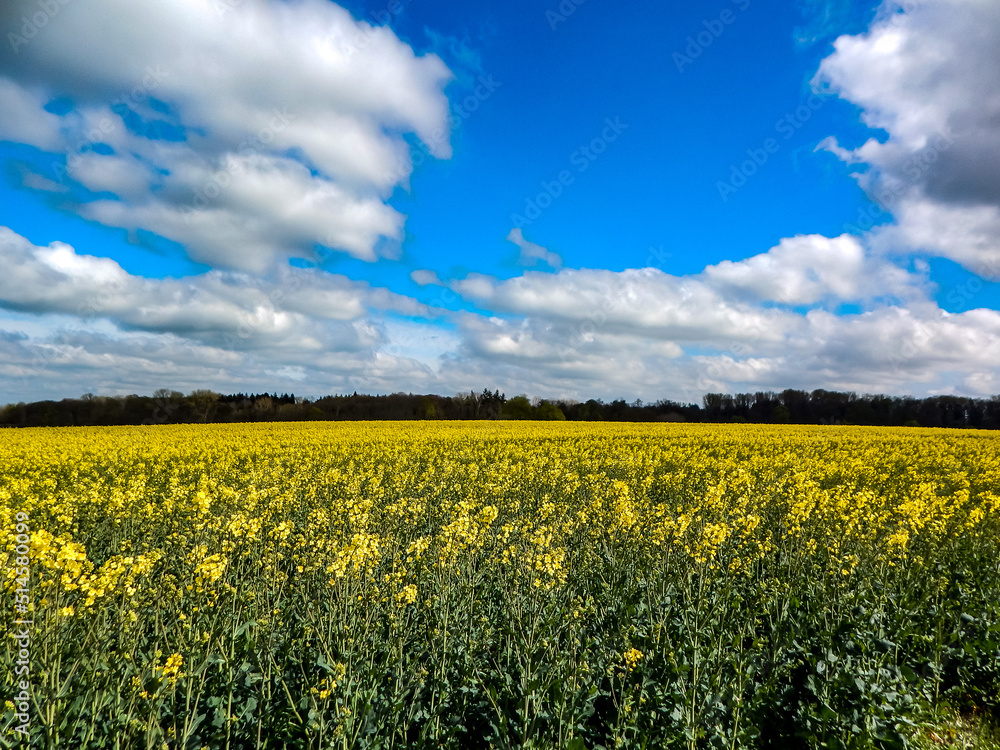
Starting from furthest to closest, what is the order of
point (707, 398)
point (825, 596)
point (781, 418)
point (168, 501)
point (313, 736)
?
1. point (707, 398)
2. point (781, 418)
3. point (168, 501)
4. point (825, 596)
5. point (313, 736)

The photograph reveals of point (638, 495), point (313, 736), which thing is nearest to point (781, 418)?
point (638, 495)

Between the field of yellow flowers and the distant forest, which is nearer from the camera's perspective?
the field of yellow flowers

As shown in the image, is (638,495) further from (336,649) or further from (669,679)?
(336,649)

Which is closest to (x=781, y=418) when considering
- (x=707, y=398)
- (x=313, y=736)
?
(x=707, y=398)

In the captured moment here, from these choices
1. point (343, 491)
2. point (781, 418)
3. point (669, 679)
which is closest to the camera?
point (669, 679)

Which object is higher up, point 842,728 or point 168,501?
point 168,501

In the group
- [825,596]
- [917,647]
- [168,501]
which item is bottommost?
Result: [917,647]

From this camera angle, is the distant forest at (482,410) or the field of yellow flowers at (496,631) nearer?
the field of yellow flowers at (496,631)

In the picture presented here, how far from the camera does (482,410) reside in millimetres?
64625

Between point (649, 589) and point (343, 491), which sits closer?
point (649, 589)

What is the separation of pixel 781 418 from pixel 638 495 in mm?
61966

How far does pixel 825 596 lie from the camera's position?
548cm

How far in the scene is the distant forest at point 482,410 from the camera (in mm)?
55594

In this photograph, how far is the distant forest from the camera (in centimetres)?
5559
